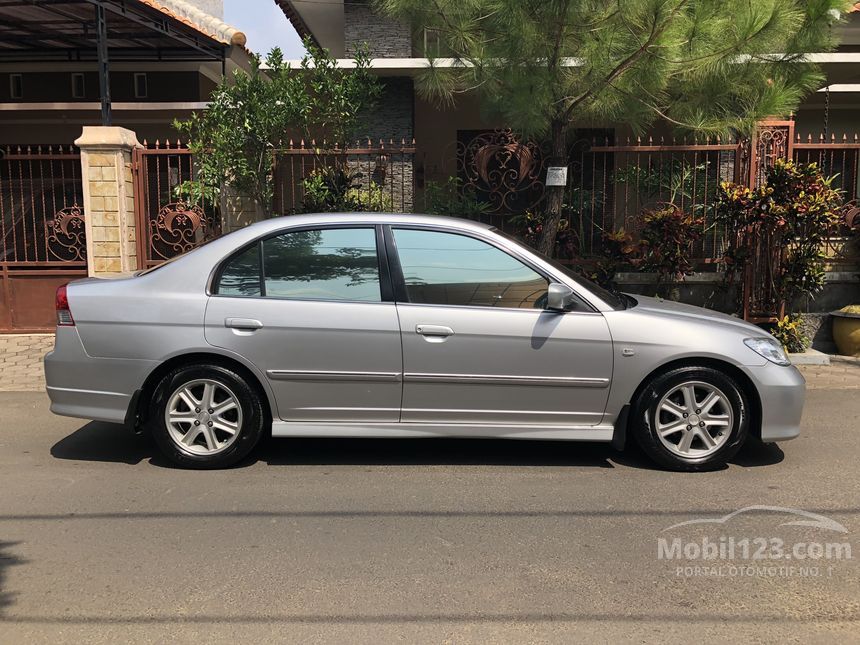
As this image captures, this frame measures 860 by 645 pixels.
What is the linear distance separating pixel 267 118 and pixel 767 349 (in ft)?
20.3

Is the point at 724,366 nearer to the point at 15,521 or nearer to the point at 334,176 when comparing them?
the point at 15,521

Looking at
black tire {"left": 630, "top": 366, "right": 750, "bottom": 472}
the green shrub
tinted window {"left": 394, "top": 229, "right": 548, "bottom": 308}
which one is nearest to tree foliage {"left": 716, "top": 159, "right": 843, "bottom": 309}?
the green shrub

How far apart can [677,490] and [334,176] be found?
20.3 ft

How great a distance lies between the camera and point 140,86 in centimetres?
1460

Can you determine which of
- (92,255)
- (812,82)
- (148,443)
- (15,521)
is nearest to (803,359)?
(812,82)

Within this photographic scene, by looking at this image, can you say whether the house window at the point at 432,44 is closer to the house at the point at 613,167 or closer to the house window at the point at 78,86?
the house at the point at 613,167

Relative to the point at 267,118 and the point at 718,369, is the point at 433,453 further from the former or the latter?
the point at 267,118

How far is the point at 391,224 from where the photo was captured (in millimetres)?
5043

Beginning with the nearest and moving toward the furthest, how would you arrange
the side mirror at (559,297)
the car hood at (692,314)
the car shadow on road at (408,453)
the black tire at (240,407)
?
the side mirror at (559,297)
the black tire at (240,407)
the car hood at (692,314)
the car shadow on road at (408,453)

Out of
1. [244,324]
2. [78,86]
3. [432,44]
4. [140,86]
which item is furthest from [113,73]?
[244,324]

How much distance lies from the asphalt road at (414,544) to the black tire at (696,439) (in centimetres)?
13

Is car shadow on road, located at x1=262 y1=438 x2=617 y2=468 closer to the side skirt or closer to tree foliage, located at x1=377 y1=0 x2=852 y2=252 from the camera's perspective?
the side skirt

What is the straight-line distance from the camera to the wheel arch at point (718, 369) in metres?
4.88

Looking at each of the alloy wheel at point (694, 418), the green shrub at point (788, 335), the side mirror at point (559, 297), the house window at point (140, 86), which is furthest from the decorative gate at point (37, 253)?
the green shrub at point (788, 335)
